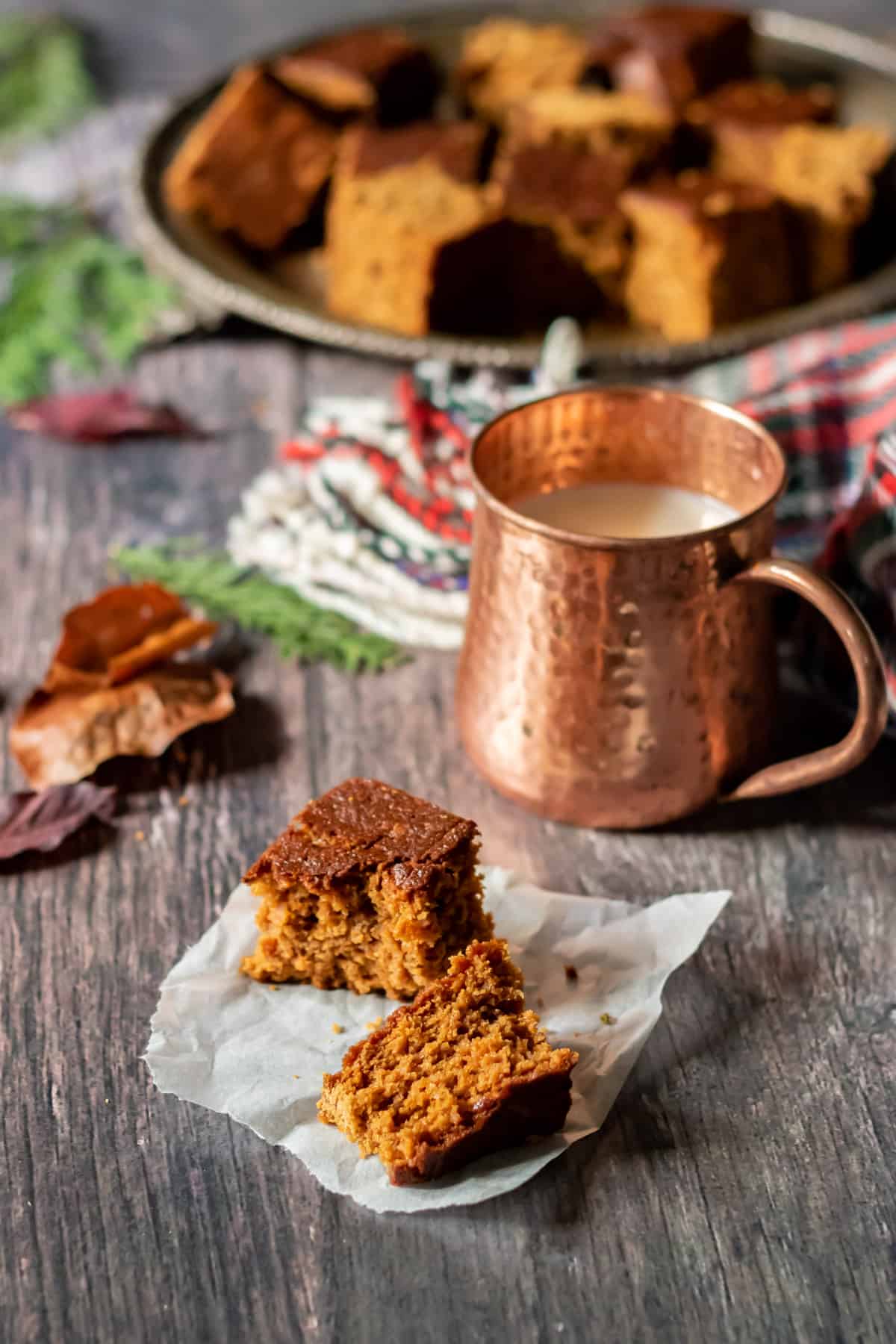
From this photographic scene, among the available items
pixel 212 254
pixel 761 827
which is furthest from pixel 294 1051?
pixel 212 254

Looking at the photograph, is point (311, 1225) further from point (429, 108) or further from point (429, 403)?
point (429, 108)

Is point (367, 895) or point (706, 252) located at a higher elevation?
point (706, 252)

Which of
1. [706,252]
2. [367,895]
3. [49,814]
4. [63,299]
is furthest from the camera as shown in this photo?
[63,299]

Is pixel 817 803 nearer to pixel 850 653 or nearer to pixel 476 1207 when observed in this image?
pixel 850 653

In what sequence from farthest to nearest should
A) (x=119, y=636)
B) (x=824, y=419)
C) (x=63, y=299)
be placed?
1. (x=63, y=299)
2. (x=824, y=419)
3. (x=119, y=636)

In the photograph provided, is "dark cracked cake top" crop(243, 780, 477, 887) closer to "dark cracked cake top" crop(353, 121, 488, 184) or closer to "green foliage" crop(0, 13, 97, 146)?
"dark cracked cake top" crop(353, 121, 488, 184)

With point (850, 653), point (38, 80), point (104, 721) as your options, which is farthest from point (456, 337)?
point (38, 80)

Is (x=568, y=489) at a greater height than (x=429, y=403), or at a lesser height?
greater
